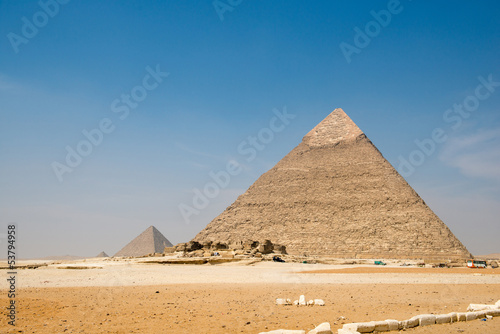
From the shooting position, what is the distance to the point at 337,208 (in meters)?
74.3

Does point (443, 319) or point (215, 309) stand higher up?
point (215, 309)

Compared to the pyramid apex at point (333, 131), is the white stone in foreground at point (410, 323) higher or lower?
lower

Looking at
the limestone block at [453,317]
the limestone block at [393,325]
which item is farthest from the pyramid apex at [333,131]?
the limestone block at [393,325]

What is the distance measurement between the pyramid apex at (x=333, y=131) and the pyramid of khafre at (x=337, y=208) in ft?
0.66

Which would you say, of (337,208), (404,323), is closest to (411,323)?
(404,323)

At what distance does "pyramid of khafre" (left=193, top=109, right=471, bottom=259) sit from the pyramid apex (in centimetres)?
20

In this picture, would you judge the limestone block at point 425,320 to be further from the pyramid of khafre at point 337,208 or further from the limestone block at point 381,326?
the pyramid of khafre at point 337,208

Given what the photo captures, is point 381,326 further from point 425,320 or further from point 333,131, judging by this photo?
point 333,131

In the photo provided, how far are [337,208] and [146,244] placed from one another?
118ft

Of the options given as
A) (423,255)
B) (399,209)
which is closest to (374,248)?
(423,255)

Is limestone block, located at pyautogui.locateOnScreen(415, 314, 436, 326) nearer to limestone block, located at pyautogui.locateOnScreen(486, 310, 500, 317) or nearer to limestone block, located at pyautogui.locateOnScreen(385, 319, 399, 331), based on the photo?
limestone block, located at pyautogui.locateOnScreen(385, 319, 399, 331)

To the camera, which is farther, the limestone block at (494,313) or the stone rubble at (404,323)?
the limestone block at (494,313)

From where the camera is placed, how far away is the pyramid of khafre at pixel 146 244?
79062 millimetres

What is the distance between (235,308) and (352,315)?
198 centimetres
